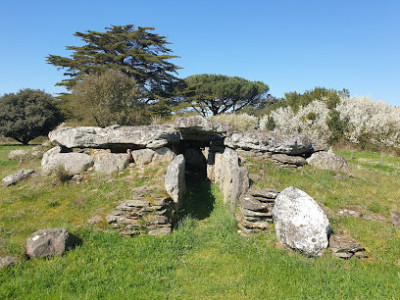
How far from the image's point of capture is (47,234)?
5414 millimetres

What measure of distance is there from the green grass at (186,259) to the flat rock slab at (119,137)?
6.02 ft

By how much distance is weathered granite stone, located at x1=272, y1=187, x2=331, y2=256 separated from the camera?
5332mm

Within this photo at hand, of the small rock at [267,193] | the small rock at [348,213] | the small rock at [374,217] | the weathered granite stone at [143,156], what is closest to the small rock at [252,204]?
the small rock at [267,193]

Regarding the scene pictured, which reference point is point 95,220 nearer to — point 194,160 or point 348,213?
point 194,160

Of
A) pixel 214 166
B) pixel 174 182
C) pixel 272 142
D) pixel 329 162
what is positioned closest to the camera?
pixel 174 182

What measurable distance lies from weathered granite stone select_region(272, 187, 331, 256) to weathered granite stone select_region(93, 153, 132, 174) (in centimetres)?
568

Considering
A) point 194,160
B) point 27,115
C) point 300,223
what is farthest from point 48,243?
point 27,115

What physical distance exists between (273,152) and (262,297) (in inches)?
263

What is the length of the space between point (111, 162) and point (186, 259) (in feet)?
16.6

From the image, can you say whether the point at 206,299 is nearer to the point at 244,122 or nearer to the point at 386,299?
the point at 386,299

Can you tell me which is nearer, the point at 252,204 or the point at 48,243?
the point at 48,243

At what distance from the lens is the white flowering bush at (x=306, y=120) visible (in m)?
25.7

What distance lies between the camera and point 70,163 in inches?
356

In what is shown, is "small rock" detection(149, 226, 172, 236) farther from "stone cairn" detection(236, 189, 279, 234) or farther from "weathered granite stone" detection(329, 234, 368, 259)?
"weathered granite stone" detection(329, 234, 368, 259)
